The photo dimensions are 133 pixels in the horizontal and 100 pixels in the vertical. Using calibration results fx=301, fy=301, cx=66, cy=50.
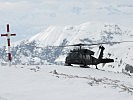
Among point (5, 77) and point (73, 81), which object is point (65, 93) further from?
point (5, 77)

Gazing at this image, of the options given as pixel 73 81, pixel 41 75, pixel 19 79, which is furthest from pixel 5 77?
pixel 73 81

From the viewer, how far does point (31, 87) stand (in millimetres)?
13398

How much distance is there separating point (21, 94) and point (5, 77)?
156 inches

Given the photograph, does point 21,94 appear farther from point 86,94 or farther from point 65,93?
point 86,94

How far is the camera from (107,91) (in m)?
13.3

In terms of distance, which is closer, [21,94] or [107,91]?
[21,94]

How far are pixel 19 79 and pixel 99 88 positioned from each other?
4.12m

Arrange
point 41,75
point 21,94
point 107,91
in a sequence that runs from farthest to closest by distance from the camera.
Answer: point 41,75 → point 107,91 → point 21,94

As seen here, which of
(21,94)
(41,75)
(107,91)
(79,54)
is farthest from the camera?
(79,54)

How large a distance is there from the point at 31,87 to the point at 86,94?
2561 mm

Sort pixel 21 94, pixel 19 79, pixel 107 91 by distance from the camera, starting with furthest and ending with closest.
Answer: pixel 19 79 → pixel 107 91 → pixel 21 94

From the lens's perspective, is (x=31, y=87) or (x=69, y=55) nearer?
(x=31, y=87)

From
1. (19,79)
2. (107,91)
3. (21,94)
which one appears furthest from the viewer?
(19,79)

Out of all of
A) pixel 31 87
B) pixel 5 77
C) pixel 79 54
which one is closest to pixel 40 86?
pixel 31 87
